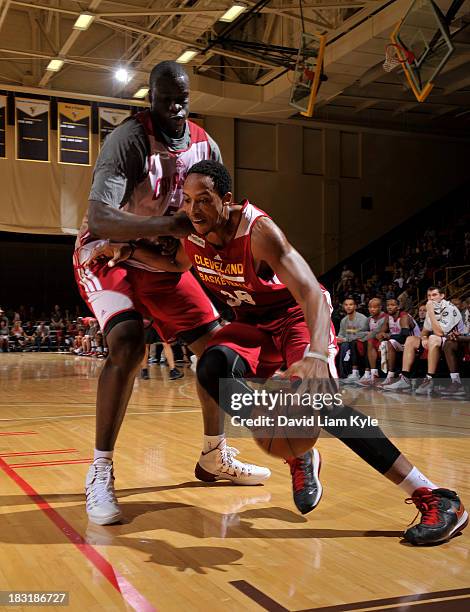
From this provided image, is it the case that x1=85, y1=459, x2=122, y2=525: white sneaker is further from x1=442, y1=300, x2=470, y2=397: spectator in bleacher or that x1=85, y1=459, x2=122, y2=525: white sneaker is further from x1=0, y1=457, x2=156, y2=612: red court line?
x1=442, y1=300, x2=470, y2=397: spectator in bleacher

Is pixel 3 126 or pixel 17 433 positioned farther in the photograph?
pixel 3 126

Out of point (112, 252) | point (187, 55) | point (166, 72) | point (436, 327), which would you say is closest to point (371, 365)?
point (436, 327)

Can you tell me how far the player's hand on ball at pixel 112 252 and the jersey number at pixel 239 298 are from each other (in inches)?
17.7

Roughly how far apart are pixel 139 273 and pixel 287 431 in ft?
3.78

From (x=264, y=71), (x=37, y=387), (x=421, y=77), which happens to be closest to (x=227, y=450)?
(x=37, y=387)

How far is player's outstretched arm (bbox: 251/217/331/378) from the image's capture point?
205 centimetres

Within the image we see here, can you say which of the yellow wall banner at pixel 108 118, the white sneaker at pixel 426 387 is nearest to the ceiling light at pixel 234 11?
the yellow wall banner at pixel 108 118

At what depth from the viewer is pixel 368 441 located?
2.31 metres

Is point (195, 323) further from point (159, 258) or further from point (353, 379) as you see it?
point (353, 379)

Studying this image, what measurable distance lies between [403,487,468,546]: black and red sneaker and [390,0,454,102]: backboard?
7.07m

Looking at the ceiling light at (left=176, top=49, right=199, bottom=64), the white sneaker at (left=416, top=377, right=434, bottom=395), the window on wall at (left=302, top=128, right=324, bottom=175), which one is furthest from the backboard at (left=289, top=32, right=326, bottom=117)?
the window on wall at (left=302, top=128, right=324, bottom=175)

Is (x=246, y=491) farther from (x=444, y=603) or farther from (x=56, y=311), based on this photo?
(x=56, y=311)

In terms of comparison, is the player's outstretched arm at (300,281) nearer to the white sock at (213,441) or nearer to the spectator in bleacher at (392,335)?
the white sock at (213,441)

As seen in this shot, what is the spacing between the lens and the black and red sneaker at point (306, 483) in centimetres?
248
